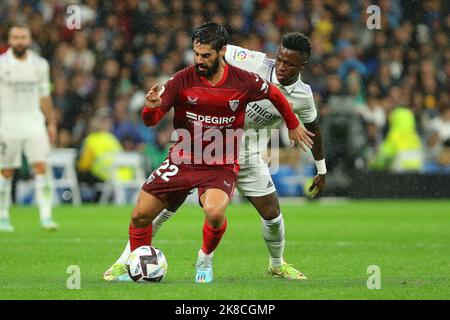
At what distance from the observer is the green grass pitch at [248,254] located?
25.5 ft

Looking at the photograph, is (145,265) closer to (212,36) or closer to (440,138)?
(212,36)

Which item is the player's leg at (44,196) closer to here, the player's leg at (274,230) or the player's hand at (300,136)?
the player's leg at (274,230)

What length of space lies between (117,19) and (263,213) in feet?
46.0

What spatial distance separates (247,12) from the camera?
23.3m

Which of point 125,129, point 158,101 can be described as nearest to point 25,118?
point 158,101

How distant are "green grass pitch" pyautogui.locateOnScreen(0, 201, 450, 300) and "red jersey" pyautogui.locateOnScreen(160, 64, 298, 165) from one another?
101cm

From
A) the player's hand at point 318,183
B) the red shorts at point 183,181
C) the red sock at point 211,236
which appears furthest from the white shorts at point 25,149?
the red sock at point 211,236

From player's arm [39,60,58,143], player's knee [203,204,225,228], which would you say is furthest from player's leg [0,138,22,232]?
player's knee [203,204,225,228]

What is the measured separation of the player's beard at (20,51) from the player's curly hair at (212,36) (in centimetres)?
554

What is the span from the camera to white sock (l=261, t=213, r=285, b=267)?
29.5 ft

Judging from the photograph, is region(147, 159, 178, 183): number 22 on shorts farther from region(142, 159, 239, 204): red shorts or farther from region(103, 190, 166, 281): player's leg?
region(103, 190, 166, 281): player's leg

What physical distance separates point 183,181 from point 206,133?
0.41 metres
